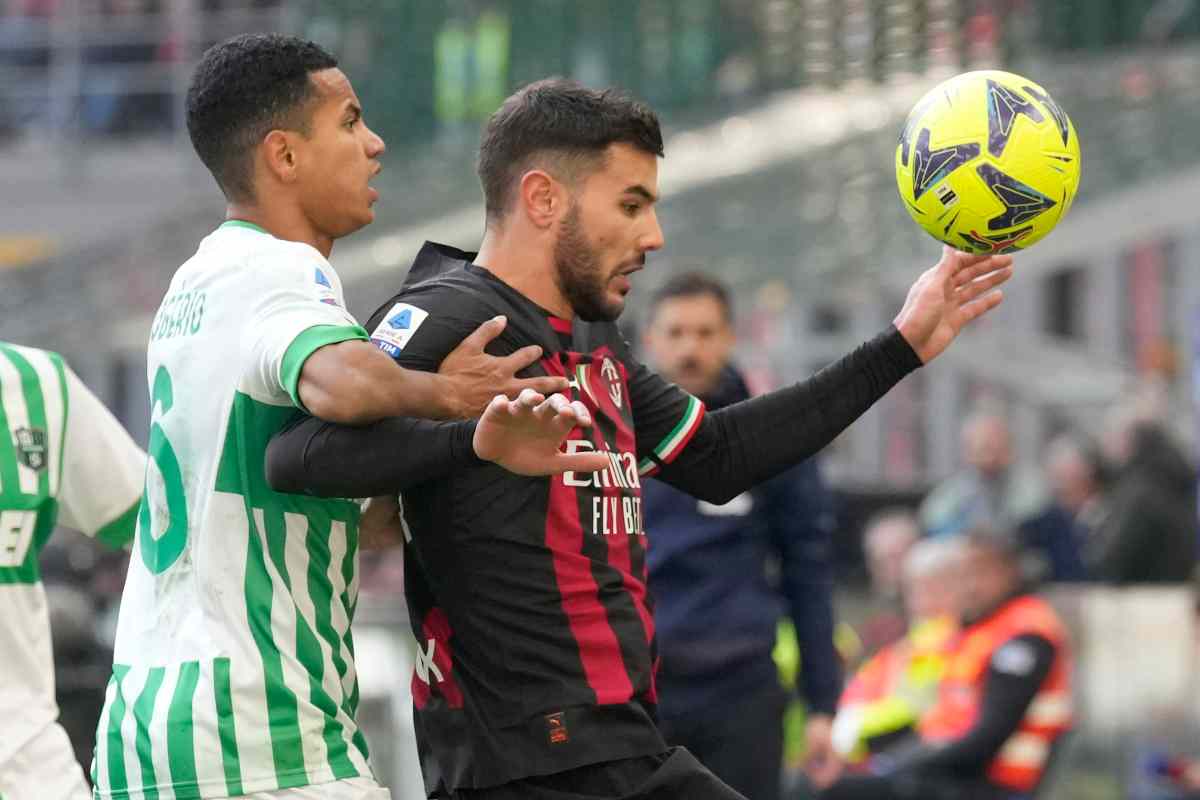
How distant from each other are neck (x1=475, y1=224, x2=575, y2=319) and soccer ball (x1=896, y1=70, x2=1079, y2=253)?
0.78 meters

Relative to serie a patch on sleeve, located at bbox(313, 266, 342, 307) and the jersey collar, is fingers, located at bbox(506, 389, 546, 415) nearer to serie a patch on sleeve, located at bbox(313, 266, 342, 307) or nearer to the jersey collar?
serie a patch on sleeve, located at bbox(313, 266, 342, 307)

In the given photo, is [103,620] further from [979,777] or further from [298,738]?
[298,738]

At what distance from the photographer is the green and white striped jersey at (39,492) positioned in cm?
453

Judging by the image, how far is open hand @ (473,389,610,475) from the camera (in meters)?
3.39

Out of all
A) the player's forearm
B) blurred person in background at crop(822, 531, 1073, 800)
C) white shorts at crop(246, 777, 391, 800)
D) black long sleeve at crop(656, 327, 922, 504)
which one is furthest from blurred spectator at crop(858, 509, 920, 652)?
the player's forearm

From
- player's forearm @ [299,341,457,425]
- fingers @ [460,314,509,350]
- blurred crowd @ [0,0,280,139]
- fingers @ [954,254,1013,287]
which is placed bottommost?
player's forearm @ [299,341,457,425]

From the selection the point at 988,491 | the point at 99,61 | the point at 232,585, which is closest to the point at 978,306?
the point at 232,585

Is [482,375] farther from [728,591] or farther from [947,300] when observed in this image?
[728,591]

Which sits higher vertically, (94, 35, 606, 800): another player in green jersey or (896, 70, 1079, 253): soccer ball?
(896, 70, 1079, 253): soccer ball

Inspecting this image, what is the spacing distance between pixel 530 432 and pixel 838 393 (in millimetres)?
1095

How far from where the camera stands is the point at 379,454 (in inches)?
139

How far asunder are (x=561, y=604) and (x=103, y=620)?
746 centimetres

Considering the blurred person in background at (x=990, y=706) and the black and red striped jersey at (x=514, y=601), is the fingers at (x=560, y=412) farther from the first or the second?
the blurred person in background at (x=990, y=706)

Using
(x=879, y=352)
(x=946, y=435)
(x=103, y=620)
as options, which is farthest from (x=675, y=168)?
(x=879, y=352)
